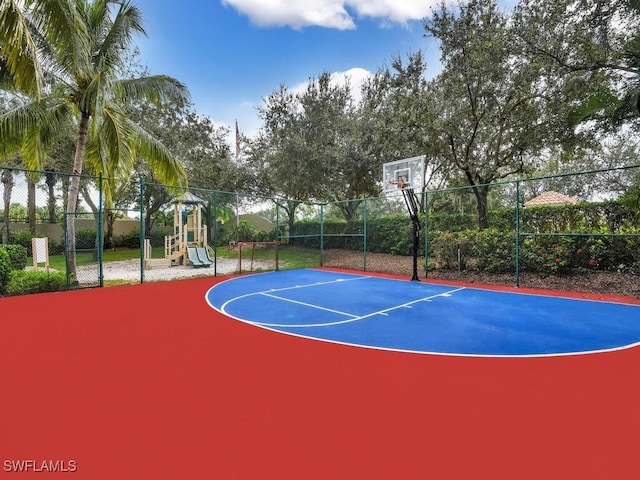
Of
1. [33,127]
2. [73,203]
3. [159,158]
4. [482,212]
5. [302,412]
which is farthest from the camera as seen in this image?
[482,212]

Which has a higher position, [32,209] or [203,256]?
[32,209]

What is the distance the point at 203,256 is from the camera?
12.0 m

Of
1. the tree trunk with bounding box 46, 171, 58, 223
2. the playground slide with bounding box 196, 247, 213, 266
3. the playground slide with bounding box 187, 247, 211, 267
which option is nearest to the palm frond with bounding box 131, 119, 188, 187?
the playground slide with bounding box 187, 247, 211, 267

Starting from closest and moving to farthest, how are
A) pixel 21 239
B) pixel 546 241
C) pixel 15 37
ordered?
pixel 15 37, pixel 546 241, pixel 21 239

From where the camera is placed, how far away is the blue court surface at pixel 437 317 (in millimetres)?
3828

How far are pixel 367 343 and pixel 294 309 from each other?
6.79 ft

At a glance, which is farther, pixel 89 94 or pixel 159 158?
pixel 159 158

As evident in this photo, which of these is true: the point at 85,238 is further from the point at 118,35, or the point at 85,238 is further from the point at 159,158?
the point at 118,35

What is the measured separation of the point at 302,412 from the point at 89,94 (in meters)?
8.20

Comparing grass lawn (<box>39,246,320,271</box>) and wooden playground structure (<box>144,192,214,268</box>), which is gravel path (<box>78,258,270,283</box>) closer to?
wooden playground structure (<box>144,192,214,268</box>)

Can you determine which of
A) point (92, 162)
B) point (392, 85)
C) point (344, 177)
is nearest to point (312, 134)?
point (344, 177)

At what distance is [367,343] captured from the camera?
385 cm

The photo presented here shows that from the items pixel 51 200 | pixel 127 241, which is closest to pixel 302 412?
pixel 51 200

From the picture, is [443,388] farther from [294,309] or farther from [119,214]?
[119,214]
